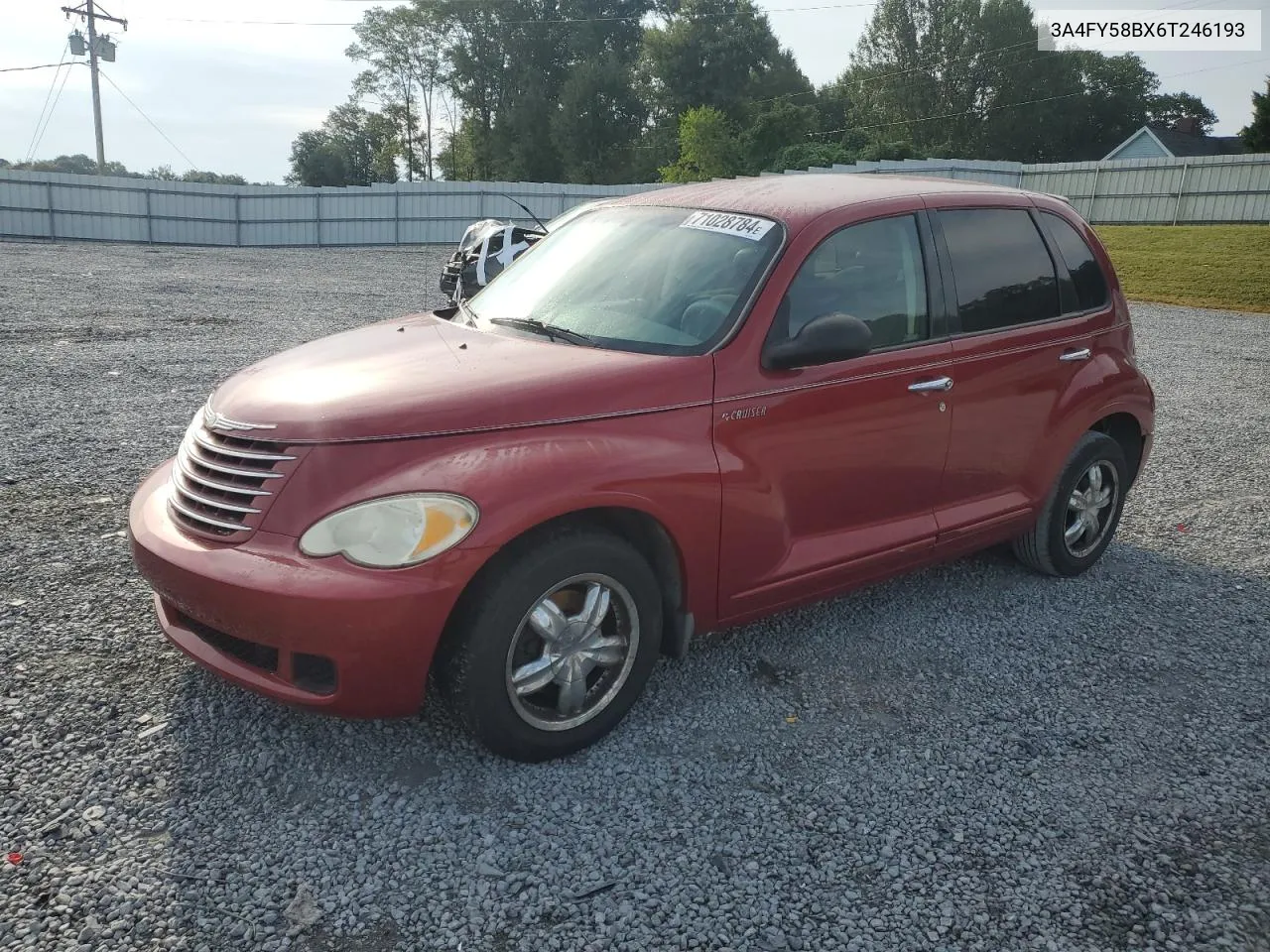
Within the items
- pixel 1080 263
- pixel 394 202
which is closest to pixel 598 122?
pixel 394 202

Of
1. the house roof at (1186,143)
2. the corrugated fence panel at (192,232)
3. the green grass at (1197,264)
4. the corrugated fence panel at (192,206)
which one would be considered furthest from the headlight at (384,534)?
the house roof at (1186,143)

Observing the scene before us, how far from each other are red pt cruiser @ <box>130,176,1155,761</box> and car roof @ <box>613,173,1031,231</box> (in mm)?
20

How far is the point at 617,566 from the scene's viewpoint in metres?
3.18

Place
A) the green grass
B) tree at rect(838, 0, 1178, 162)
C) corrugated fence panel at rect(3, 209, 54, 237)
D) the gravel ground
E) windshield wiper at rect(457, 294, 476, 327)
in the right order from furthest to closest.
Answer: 1. tree at rect(838, 0, 1178, 162)
2. corrugated fence panel at rect(3, 209, 54, 237)
3. the green grass
4. windshield wiper at rect(457, 294, 476, 327)
5. the gravel ground

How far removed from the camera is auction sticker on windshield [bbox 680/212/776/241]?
12.5 ft

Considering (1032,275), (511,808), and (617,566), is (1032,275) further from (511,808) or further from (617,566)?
(511,808)

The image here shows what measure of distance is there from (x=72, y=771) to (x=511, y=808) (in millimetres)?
1352

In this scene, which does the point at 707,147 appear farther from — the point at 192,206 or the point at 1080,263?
the point at 1080,263

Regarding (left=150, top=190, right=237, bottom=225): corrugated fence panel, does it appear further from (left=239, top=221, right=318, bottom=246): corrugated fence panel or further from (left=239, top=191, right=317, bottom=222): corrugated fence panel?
(left=239, top=221, right=318, bottom=246): corrugated fence panel

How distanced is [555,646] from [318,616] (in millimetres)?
736

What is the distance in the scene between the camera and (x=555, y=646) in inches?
124

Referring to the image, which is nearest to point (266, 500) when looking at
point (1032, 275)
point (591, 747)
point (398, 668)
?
point (398, 668)

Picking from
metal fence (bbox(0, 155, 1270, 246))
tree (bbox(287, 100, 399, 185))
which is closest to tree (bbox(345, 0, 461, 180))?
tree (bbox(287, 100, 399, 185))

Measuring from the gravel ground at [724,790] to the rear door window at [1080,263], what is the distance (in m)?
1.40
